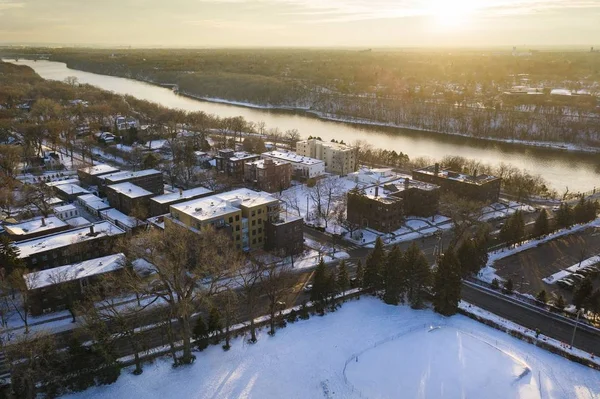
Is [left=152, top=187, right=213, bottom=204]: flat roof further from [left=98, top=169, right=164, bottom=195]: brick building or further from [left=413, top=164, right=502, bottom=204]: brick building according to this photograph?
[left=413, top=164, right=502, bottom=204]: brick building

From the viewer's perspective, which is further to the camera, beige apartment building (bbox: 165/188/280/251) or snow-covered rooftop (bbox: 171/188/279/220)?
snow-covered rooftop (bbox: 171/188/279/220)

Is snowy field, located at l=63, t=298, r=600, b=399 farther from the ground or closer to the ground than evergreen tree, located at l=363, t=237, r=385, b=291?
closer to the ground

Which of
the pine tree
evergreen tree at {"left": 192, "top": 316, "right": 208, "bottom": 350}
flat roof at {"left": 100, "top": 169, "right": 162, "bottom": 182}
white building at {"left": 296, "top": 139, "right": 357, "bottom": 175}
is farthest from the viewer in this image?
white building at {"left": 296, "top": 139, "right": 357, "bottom": 175}

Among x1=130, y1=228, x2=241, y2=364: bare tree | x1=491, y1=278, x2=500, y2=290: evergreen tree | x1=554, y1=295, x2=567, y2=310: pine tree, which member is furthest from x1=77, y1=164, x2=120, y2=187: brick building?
x1=554, y1=295, x2=567, y2=310: pine tree

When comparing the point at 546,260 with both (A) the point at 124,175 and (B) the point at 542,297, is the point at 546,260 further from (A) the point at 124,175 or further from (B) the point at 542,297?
(A) the point at 124,175

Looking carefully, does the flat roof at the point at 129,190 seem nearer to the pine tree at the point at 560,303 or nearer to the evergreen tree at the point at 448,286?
the evergreen tree at the point at 448,286

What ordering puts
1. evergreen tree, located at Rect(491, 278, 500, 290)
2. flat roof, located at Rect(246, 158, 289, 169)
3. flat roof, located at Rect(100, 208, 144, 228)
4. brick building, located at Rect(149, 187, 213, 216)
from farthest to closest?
flat roof, located at Rect(246, 158, 289, 169), brick building, located at Rect(149, 187, 213, 216), flat roof, located at Rect(100, 208, 144, 228), evergreen tree, located at Rect(491, 278, 500, 290)
